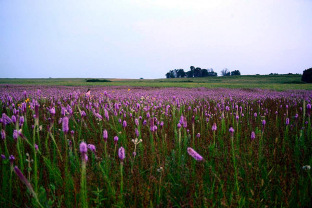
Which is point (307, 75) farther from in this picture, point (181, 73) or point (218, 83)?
point (181, 73)

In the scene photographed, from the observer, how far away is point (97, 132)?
3432 mm

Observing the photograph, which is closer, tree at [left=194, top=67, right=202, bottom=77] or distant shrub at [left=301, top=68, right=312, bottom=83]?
distant shrub at [left=301, top=68, right=312, bottom=83]

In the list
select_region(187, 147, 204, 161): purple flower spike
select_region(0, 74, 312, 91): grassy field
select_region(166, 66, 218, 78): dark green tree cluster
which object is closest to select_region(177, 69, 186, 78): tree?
select_region(166, 66, 218, 78): dark green tree cluster

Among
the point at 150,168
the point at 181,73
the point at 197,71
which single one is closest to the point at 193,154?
the point at 150,168

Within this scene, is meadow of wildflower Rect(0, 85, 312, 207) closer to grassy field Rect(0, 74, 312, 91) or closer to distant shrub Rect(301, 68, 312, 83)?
grassy field Rect(0, 74, 312, 91)

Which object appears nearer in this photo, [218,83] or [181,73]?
[218,83]

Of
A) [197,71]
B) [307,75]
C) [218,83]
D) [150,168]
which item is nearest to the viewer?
[150,168]

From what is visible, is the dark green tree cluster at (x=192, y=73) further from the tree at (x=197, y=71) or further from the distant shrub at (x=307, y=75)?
the distant shrub at (x=307, y=75)

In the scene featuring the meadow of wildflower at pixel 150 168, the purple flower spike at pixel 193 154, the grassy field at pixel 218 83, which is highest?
the grassy field at pixel 218 83

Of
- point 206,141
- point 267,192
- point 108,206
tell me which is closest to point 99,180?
point 108,206

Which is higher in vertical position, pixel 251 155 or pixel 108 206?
pixel 251 155

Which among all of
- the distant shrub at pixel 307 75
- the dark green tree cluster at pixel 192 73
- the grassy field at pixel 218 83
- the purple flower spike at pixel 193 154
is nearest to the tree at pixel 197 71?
the dark green tree cluster at pixel 192 73

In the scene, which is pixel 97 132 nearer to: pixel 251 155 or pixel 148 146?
pixel 148 146

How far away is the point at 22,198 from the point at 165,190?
1148mm
